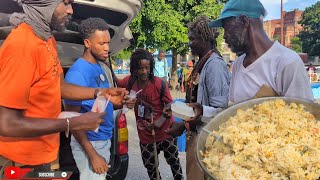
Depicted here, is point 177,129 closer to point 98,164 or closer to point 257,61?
point 98,164

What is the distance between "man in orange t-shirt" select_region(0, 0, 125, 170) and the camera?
1.87 m

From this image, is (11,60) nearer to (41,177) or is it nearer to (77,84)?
(41,177)

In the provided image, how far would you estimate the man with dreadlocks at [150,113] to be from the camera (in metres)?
4.08

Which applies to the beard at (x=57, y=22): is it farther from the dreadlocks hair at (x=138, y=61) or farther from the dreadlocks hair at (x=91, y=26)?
the dreadlocks hair at (x=138, y=61)

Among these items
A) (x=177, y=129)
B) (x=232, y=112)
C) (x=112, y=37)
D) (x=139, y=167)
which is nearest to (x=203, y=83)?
(x=177, y=129)

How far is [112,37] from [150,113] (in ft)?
3.41

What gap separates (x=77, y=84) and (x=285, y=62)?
1.52 meters

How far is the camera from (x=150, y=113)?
410cm

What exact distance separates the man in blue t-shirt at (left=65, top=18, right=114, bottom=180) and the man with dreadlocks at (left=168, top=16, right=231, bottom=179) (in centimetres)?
66

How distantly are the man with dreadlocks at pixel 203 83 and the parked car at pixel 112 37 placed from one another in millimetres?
757

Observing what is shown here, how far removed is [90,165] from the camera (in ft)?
9.29

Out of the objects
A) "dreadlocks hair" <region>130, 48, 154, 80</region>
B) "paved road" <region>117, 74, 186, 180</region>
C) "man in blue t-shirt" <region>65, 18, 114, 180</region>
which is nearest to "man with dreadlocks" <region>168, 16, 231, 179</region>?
"man in blue t-shirt" <region>65, 18, 114, 180</region>
